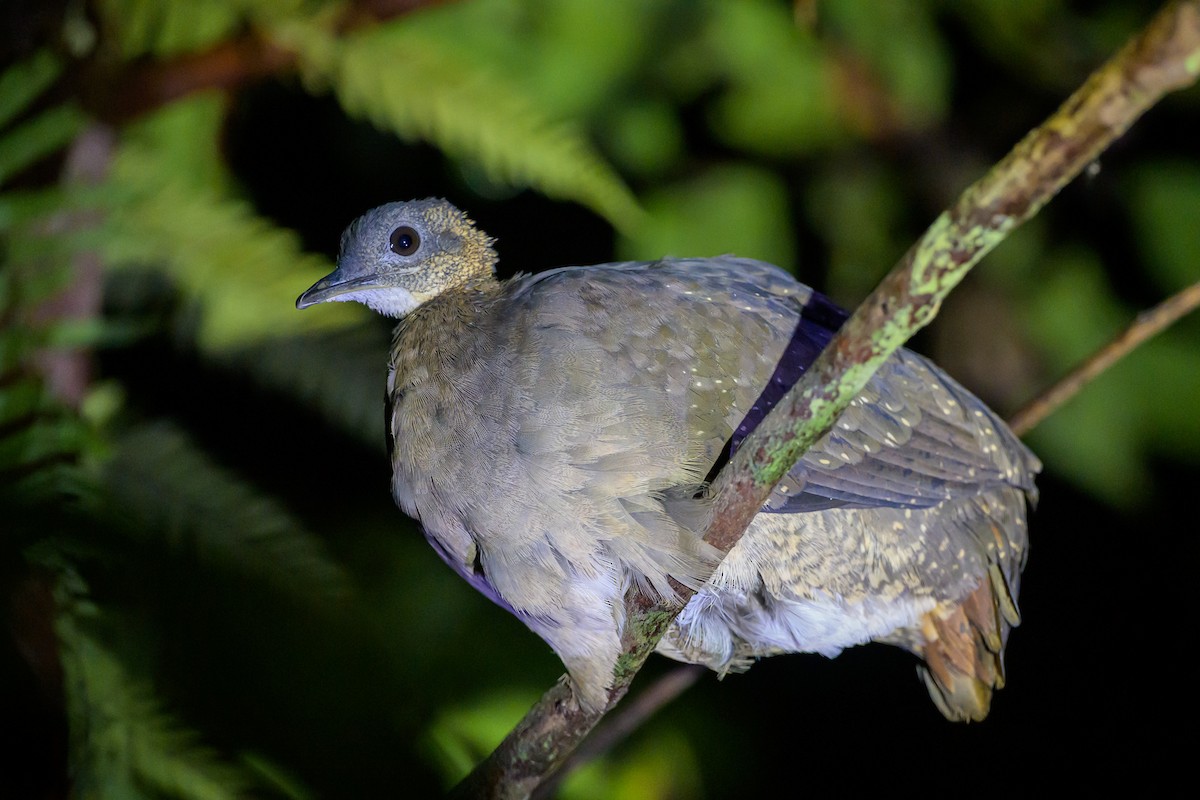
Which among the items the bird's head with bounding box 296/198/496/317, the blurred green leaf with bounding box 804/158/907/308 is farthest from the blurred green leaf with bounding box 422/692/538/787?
the blurred green leaf with bounding box 804/158/907/308

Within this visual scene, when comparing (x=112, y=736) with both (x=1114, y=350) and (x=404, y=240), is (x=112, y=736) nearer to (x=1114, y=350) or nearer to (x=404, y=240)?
(x=404, y=240)

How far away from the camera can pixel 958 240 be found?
23.1 inches

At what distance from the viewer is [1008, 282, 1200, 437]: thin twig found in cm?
104

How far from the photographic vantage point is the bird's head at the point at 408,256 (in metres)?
1.26

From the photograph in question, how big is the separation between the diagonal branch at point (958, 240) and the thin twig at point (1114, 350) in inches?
21.1

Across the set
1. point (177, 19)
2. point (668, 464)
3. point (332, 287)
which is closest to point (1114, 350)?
point (668, 464)

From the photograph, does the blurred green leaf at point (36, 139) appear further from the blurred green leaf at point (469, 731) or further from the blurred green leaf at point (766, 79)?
the blurred green leaf at point (766, 79)

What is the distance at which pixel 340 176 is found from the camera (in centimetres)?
211

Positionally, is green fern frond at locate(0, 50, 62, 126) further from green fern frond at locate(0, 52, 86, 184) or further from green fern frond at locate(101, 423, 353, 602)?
green fern frond at locate(101, 423, 353, 602)

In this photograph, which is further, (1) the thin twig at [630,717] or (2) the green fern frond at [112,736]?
(1) the thin twig at [630,717]

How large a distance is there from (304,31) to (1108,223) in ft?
5.80

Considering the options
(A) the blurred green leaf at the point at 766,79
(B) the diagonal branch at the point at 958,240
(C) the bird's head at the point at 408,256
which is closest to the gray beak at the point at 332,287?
(C) the bird's head at the point at 408,256

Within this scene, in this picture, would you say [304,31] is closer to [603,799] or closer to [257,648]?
[257,648]

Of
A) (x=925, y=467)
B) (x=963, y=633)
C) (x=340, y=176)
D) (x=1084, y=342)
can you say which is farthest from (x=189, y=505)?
(x=1084, y=342)
